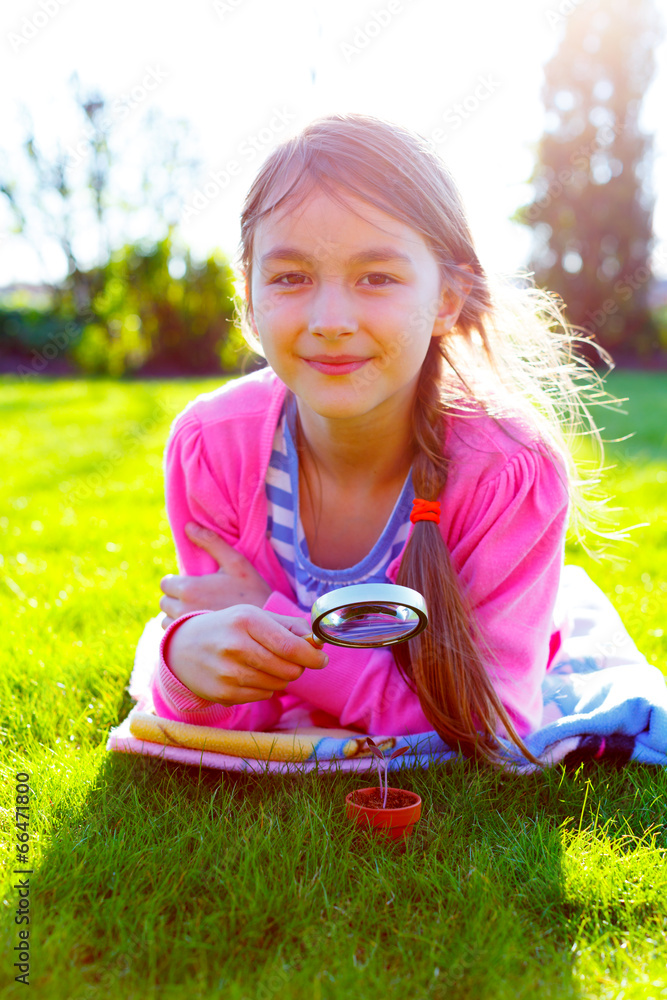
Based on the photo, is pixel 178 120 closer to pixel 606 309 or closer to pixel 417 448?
pixel 606 309

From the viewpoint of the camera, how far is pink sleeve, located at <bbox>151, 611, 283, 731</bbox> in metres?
2.06

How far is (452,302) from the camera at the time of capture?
2.21 m

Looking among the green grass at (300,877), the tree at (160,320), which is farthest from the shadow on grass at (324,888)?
the tree at (160,320)

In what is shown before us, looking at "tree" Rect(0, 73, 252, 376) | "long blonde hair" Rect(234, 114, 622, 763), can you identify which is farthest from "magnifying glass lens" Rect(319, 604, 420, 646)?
"tree" Rect(0, 73, 252, 376)

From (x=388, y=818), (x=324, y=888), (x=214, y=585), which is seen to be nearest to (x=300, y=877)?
(x=324, y=888)

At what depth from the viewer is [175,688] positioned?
6.73 ft

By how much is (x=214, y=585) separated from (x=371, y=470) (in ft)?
1.93

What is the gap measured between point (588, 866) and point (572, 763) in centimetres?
47

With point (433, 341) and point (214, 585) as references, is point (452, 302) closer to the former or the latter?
point (433, 341)

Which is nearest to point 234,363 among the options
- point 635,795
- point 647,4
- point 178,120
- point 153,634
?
point 178,120

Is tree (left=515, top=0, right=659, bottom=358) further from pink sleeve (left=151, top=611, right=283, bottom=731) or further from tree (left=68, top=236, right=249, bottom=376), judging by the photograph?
pink sleeve (left=151, top=611, right=283, bottom=731)

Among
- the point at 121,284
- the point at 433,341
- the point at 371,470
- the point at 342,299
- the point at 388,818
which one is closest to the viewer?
the point at 388,818

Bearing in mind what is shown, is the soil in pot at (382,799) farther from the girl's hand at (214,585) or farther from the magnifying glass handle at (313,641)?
the girl's hand at (214,585)

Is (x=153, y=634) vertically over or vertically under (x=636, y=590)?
over
